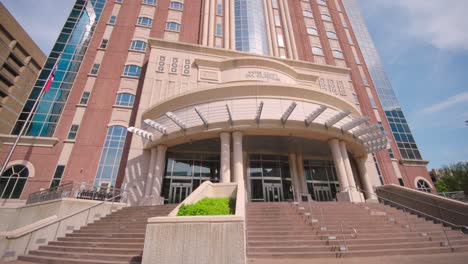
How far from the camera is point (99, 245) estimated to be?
8.68 meters

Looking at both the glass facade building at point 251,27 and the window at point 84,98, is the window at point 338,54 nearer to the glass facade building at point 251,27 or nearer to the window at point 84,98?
the glass facade building at point 251,27

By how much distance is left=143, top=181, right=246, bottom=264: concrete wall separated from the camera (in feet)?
17.6

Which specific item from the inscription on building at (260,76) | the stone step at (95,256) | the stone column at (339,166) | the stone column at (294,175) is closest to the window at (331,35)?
the inscription on building at (260,76)

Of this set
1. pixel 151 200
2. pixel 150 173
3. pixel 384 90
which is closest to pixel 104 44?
pixel 150 173

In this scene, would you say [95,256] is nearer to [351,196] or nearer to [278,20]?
[351,196]

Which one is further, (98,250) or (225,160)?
(225,160)

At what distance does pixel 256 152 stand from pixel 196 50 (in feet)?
50.5

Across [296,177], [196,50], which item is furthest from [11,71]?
[296,177]

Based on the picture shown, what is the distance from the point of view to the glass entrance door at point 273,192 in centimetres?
2084

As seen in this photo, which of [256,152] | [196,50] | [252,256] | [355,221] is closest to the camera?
[252,256]

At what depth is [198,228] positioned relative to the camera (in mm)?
5629

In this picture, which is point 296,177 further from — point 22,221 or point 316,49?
point 316,49

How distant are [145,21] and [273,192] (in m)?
31.1

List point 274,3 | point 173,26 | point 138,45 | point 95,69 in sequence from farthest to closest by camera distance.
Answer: point 274,3
point 173,26
point 138,45
point 95,69
